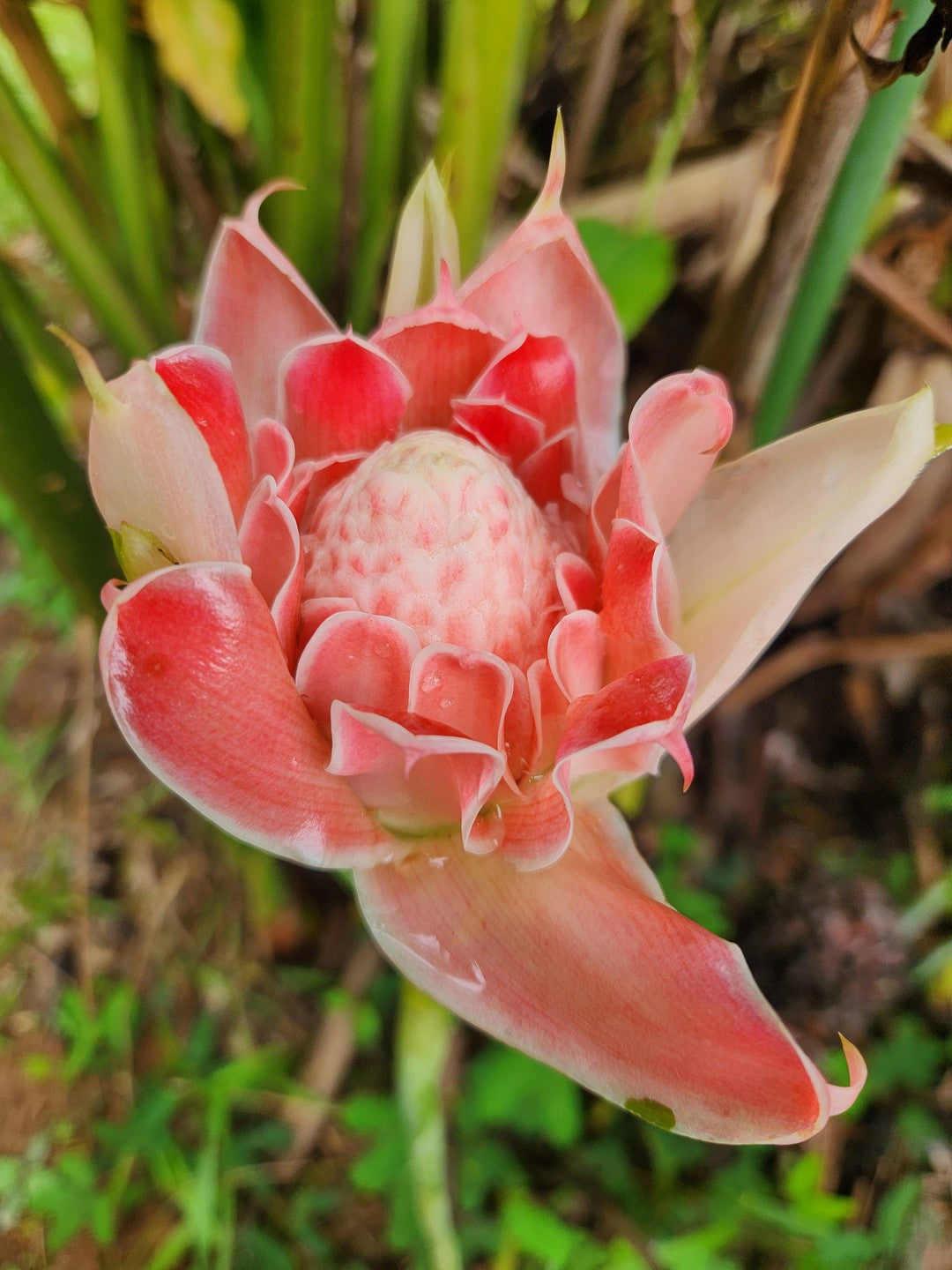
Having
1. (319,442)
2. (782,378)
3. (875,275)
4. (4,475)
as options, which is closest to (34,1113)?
(4,475)

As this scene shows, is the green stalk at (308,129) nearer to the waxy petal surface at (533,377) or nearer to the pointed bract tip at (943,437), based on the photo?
the waxy petal surface at (533,377)

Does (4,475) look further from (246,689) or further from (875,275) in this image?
(875,275)

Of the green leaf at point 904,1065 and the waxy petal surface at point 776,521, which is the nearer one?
the waxy petal surface at point 776,521

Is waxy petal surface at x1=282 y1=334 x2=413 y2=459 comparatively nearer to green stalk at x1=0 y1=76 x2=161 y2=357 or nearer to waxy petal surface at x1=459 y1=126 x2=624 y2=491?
waxy petal surface at x1=459 y1=126 x2=624 y2=491

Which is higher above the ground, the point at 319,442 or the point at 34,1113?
the point at 319,442

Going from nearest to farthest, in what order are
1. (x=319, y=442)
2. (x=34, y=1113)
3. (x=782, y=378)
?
(x=319, y=442)
(x=782, y=378)
(x=34, y=1113)

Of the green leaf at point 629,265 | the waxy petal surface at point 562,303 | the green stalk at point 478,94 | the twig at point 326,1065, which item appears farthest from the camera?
the twig at point 326,1065

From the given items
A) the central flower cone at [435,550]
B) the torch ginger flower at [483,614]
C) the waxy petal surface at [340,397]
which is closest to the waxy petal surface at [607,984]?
the torch ginger flower at [483,614]
